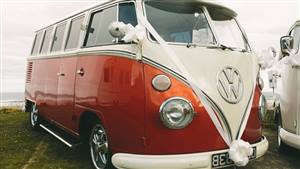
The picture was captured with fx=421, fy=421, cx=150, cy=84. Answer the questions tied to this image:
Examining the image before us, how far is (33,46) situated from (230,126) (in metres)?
6.72

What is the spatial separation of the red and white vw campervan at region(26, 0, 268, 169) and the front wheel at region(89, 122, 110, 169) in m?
0.01

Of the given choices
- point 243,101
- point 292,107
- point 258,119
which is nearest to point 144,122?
point 243,101

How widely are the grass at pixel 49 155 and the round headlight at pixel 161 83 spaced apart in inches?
86.2

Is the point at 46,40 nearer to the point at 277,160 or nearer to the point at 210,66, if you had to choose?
the point at 210,66

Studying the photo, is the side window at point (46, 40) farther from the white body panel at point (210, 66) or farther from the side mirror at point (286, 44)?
the side mirror at point (286, 44)

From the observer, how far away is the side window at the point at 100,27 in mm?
5422

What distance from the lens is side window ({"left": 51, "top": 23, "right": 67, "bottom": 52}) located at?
7.54 m

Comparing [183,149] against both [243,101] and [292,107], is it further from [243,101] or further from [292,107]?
[292,107]

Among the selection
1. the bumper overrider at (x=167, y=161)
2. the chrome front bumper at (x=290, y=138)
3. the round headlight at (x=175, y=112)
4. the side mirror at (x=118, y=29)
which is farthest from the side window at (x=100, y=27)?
the chrome front bumper at (x=290, y=138)

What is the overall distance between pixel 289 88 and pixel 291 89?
3.6 inches

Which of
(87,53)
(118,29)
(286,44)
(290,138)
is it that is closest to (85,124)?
(87,53)

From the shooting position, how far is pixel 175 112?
4445 mm

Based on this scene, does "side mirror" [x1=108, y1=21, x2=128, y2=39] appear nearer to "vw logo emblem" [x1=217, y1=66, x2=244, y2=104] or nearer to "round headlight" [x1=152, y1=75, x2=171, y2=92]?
"round headlight" [x1=152, y1=75, x2=171, y2=92]

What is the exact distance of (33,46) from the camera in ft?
33.4
